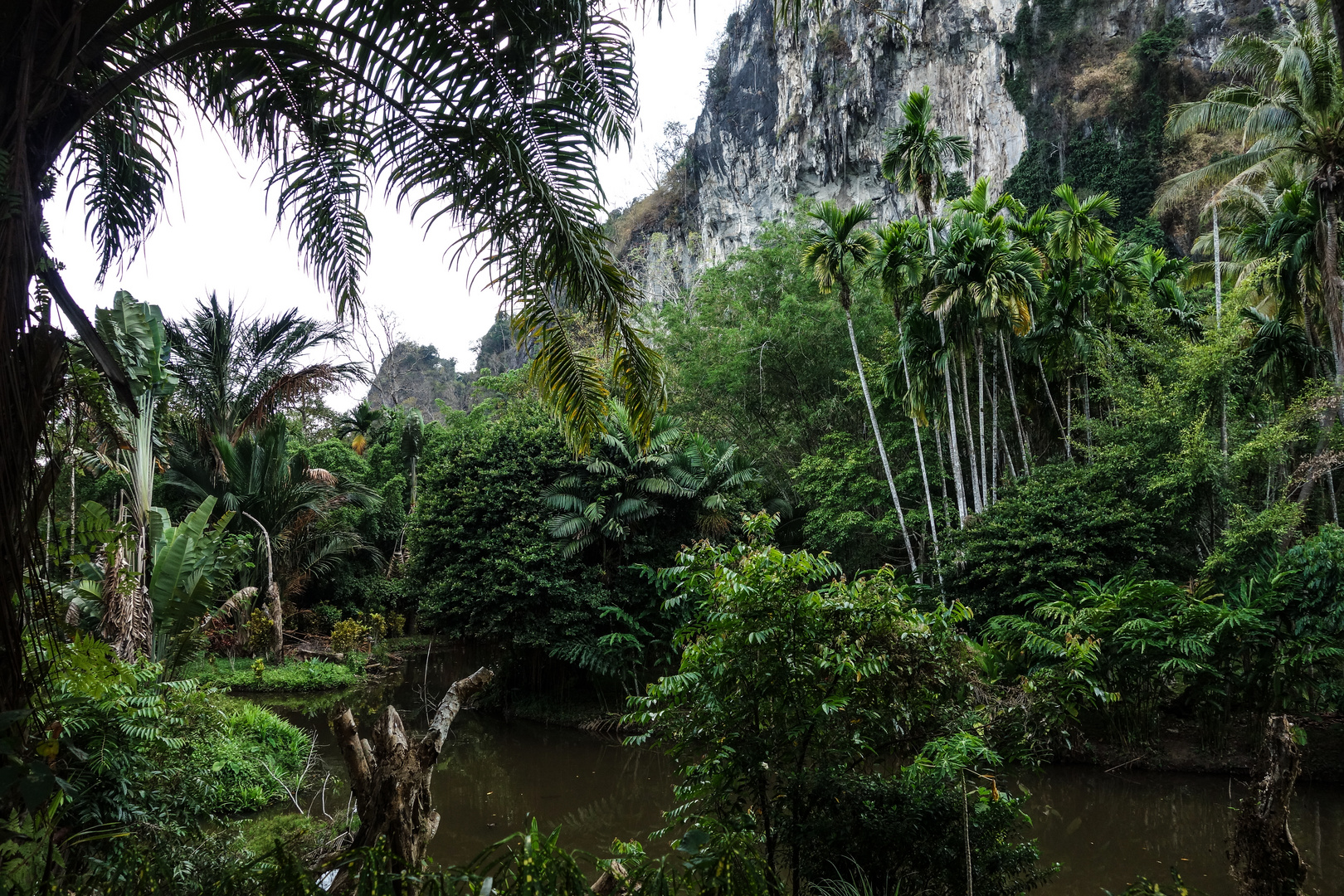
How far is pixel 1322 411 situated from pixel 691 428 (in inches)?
517

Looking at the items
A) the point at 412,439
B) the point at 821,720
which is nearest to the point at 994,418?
the point at 821,720

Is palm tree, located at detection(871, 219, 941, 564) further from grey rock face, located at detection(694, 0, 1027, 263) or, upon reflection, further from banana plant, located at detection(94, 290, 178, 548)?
grey rock face, located at detection(694, 0, 1027, 263)

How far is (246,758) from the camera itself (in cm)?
883

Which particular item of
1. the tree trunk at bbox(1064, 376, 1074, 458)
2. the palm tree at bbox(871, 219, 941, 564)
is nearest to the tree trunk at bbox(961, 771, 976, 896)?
the palm tree at bbox(871, 219, 941, 564)

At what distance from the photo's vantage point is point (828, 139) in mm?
35094

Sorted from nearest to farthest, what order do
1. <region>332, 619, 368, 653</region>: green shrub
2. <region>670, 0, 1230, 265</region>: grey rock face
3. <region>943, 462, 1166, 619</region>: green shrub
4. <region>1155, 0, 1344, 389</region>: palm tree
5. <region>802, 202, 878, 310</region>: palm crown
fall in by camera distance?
<region>943, 462, 1166, 619</region>: green shrub
<region>1155, 0, 1344, 389</region>: palm tree
<region>802, 202, 878, 310</region>: palm crown
<region>332, 619, 368, 653</region>: green shrub
<region>670, 0, 1230, 265</region>: grey rock face

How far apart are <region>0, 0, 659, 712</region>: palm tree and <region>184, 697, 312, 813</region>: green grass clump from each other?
14.9ft

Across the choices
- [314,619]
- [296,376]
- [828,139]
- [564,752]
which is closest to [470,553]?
[564,752]

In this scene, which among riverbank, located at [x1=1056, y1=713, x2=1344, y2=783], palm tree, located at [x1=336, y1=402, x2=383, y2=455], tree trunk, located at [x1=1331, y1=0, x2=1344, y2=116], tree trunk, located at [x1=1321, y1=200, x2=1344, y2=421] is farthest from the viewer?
palm tree, located at [x1=336, y1=402, x2=383, y2=455]

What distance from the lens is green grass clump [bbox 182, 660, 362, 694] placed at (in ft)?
45.6

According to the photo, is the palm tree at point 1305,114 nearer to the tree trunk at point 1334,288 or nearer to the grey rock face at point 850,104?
the tree trunk at point 1334,288

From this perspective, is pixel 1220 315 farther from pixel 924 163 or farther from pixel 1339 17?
pixel 1339 17

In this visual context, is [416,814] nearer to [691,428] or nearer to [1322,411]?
[1322,411]

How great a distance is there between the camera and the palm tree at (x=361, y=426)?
2739cm
